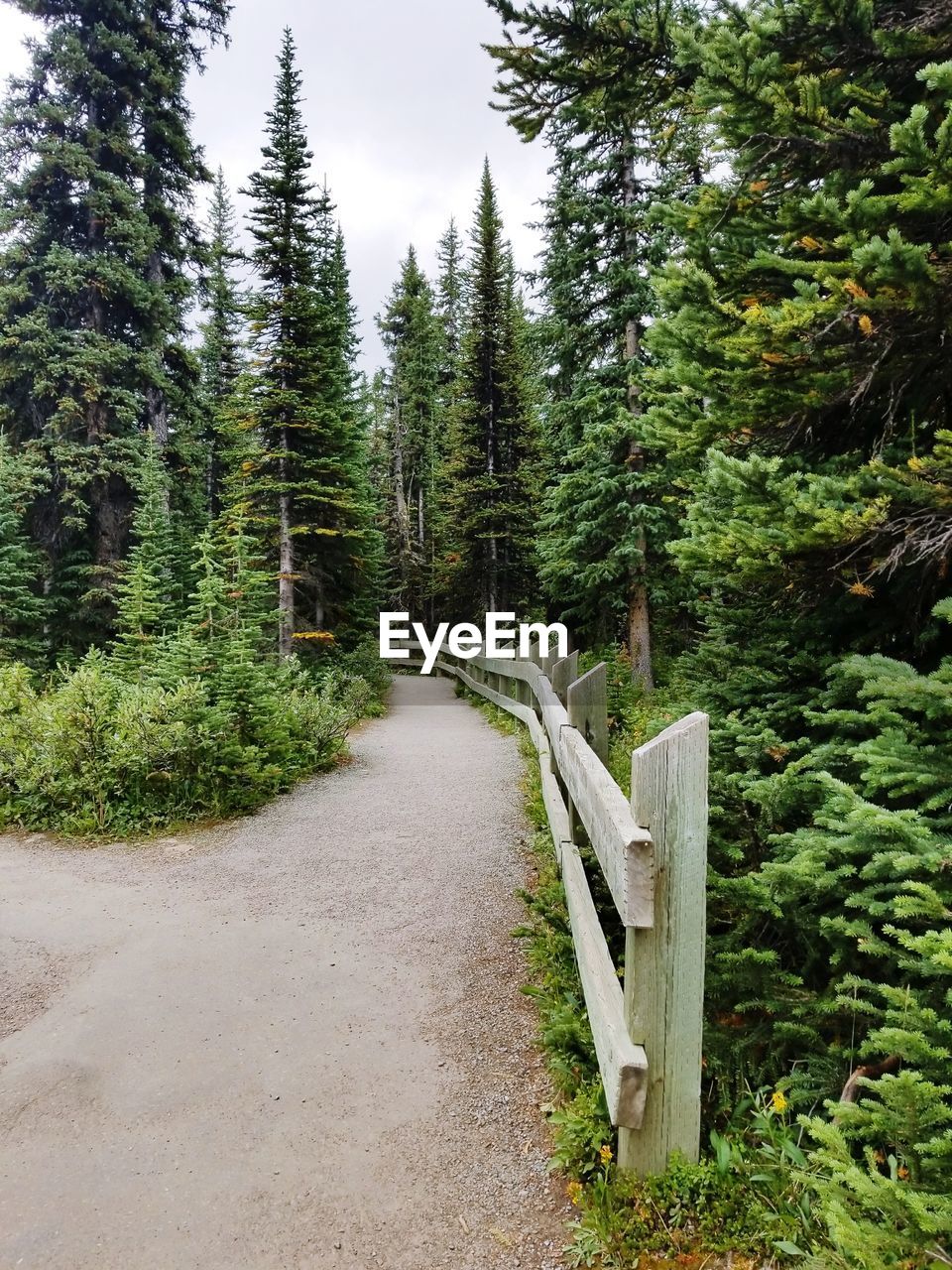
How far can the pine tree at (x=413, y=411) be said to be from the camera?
116 feet

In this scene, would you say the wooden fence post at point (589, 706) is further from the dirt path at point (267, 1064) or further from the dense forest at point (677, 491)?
the dirt path at point (267, 1064)

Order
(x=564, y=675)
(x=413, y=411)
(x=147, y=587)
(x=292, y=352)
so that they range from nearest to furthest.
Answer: (x=564, y=675) → (x=147, y=587) → (x=292, y=352) → (x=413, y=411)

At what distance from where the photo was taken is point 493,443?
22812 millimetres

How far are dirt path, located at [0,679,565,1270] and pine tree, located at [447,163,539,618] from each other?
17.6 meters

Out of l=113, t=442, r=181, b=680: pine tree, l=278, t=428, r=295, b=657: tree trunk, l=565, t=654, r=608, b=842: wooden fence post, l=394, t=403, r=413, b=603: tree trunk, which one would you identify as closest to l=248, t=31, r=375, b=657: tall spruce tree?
l=278, t=428, r=295, b=657: tree trunk

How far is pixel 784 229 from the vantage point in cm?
311

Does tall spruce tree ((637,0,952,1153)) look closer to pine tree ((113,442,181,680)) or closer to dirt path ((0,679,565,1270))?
dirt path ((0,679,565,1270))

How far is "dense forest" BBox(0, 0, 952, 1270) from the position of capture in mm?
2266

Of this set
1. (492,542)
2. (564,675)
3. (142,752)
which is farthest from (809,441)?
(492,542)

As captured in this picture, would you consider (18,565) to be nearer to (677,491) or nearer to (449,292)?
(677,491)

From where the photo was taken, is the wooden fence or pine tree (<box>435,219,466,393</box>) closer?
the wooden fence

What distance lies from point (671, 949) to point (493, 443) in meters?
22.0

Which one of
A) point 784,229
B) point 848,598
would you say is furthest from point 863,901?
point 784,229

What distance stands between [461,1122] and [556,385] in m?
14.4
